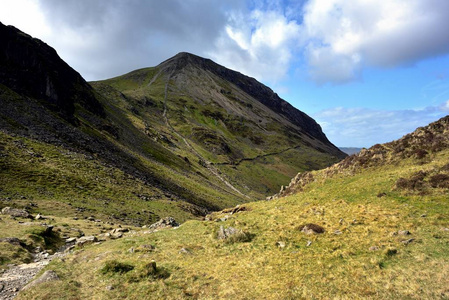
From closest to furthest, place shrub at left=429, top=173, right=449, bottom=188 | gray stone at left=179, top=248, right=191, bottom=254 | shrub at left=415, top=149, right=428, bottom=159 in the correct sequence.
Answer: gray stone at left=179, top=248, right=191, bottom=254
shrub at left=429, top=173, right=449, bottom=188
shrub at left=415, top=149, right=428, bottom=159

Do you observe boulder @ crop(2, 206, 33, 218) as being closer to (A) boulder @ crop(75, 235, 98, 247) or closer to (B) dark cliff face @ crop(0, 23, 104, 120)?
(A) boulder @ crop(75, 235, 98, 247)

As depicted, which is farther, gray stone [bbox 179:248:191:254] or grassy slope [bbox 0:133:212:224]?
grassy slope [bbox 0:133:212:224]

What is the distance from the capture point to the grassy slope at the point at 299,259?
14195 mm

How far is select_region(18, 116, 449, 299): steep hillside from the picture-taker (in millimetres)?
14398

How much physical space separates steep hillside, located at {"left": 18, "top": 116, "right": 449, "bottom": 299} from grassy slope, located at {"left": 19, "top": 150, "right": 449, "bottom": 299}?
0.07 m

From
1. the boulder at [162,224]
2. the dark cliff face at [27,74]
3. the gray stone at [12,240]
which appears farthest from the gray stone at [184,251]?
the dark cliff face at [27,74]

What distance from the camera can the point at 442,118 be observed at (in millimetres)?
34031

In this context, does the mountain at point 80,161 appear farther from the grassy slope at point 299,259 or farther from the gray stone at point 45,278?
the gray stone at point 45,278

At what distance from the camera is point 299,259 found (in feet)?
58.5

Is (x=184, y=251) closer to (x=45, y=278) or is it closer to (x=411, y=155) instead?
(x=45, y=278)

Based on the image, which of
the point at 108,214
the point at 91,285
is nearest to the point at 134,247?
the point at 91,285

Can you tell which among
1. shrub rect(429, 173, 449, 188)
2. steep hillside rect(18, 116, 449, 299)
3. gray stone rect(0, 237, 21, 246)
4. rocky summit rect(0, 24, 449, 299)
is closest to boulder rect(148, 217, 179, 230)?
rocky summit rect(0, 24, 449, 299)

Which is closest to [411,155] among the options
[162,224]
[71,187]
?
[162,224]

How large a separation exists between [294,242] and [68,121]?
7791 cm
